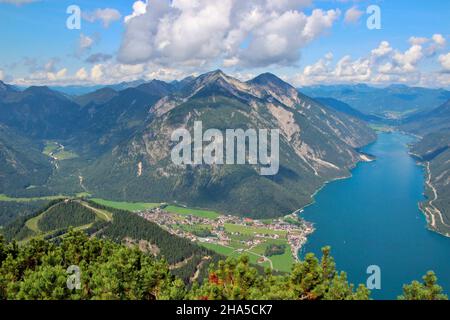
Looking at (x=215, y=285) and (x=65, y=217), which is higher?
(x=215, y=285)

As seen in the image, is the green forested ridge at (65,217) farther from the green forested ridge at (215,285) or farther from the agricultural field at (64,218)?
the green forested ridge at (215,285)

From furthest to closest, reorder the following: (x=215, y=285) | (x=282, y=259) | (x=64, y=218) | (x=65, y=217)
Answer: (x=282, y=259) < (x=65, y=217) < (x=64, y=218) < (x=215, y=285)

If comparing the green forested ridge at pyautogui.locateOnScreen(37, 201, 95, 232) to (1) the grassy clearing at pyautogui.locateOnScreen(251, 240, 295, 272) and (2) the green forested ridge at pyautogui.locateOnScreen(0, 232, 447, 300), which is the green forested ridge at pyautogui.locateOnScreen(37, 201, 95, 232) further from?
(2) the green forested ridge at pyautogui.locateOnScreen(0, 232, 447, 300)

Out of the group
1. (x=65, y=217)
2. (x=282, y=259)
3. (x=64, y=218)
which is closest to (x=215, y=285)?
(x=282, y=259)

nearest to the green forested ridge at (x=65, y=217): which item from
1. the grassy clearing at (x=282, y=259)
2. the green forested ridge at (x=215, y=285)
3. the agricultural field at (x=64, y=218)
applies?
the agricultural field at (x=64, y=218)

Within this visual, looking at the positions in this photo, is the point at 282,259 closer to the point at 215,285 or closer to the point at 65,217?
the point at 65,217

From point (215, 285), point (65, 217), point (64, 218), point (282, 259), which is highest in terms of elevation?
point (215, 285)

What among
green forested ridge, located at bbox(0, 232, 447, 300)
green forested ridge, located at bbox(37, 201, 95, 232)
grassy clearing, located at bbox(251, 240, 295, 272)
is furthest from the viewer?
grassy clearing, located at bbox(251, 240, 295, 272)

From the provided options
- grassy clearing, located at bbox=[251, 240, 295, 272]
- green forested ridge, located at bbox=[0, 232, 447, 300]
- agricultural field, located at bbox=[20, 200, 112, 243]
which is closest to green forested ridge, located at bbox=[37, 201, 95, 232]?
agricultural field, located at bbox=[20, 200, 112, 243]

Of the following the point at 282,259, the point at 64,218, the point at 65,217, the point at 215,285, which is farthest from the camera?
the point at 282,259
